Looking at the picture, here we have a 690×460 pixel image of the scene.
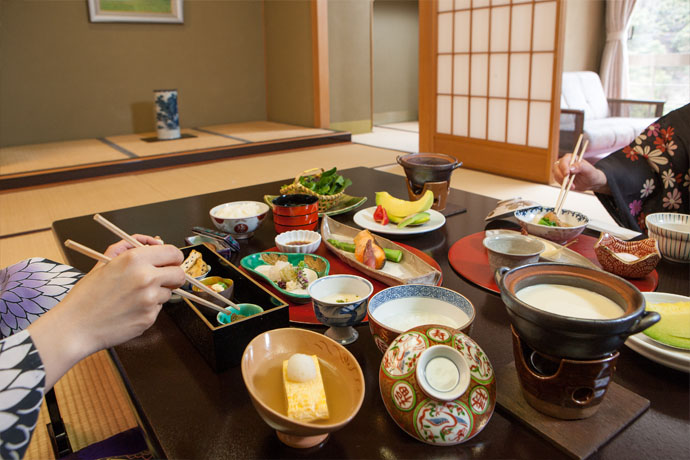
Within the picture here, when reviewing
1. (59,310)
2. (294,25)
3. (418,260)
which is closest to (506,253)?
(418,260)

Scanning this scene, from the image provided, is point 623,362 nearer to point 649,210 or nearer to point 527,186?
point 649,210

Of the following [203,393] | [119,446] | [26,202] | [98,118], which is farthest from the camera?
[98,118]

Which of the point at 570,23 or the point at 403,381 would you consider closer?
the point at 403,381

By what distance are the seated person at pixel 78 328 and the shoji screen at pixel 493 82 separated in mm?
3711

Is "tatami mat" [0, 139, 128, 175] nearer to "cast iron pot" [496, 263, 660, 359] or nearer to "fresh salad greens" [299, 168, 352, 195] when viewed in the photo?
"fresh salad greens" [299, 168, 352, 195]

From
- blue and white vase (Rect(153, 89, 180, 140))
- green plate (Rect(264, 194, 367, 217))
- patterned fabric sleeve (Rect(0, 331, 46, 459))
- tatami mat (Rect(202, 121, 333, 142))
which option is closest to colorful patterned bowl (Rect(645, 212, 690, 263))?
green plate (Rect(264, 194, 367, 217))

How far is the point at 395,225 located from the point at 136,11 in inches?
221

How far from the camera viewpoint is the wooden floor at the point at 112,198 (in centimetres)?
146

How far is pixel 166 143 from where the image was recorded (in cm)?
531

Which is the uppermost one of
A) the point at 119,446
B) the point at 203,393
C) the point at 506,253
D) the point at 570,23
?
the point at 570,23

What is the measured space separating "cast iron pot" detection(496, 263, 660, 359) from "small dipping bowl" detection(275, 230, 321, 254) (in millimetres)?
627

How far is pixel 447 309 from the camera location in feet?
2.73

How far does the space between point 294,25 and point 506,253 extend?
19.1 ft

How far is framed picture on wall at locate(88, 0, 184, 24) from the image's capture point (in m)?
5.54
